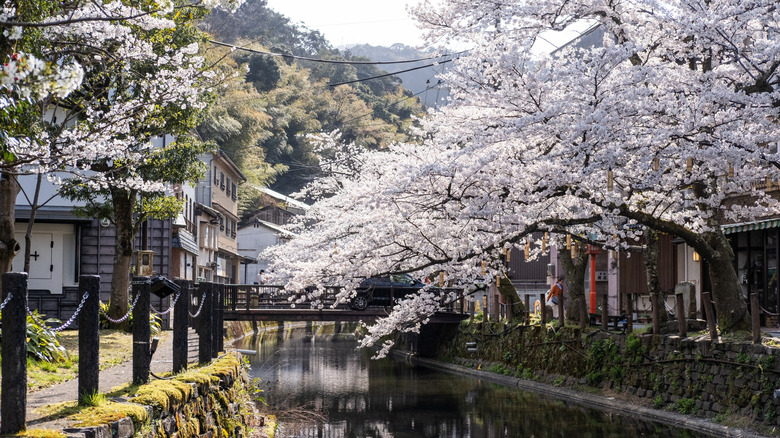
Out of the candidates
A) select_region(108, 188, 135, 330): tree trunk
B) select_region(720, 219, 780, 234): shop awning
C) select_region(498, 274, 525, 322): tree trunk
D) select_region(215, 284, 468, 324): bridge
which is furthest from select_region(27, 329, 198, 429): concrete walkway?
select_region(720, 219, 780, 234): shop awning

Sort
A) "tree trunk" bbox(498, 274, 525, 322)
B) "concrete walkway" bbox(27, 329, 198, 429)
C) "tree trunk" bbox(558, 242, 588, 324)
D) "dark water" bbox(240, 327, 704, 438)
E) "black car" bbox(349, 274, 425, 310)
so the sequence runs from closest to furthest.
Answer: "concrete walkway" bbox(27, 329, 198, 429) → "dark water" bbox(240, 327, 704, 438) → "tree trunk" bbox(558, 242, 588, 324) → "tree trunk" bbox(498, 274, 525, 322) → "black car" bbox(349, 274, 425, 310)

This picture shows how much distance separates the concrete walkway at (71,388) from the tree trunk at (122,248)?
6.64 meters

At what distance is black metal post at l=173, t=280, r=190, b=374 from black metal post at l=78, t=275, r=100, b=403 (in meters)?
3.10

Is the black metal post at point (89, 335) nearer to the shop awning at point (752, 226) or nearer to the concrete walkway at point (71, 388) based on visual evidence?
the concrete walkway at point (71, 388)

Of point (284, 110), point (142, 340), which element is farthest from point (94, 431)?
point (284, 110)

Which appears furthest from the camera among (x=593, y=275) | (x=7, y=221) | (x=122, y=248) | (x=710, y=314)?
(x=593, y=275)

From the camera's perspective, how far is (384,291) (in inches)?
1078

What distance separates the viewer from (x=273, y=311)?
2577cm

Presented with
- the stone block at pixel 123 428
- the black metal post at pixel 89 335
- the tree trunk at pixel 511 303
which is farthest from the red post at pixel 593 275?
the stone block at pixel 123 428

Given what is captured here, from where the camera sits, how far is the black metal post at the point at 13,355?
18.4 feet

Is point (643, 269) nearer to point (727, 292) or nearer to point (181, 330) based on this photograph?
point (727, 292)

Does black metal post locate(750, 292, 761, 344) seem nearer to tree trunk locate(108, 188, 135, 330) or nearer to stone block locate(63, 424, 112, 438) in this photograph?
stone block locate(63, 424, 112, 438)

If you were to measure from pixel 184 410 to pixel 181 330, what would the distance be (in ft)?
5.99

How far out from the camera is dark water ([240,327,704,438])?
14906 millimetres
